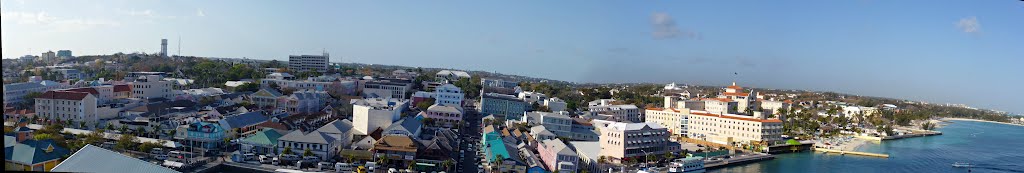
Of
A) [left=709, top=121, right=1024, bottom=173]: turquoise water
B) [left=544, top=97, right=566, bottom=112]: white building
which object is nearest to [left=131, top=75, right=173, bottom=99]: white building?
[left=544, top=97, right=566, bottom=112]: white building

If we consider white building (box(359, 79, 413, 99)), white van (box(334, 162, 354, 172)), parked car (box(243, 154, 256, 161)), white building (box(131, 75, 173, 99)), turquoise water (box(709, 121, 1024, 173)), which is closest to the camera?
white van (box(334, 162, 354, 172))

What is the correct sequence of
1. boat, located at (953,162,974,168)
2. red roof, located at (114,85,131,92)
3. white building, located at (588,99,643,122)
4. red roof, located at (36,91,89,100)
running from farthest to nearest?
1. white building, located at (588,99,643,122)
2. red roof, located at (114,85,131,92)
3. boat, located at (953,162,974,168)
4. red roof, located at (36,91,89,100)

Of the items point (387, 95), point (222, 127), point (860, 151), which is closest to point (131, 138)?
point (222, 127)

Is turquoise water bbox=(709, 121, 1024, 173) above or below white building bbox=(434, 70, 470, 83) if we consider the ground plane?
below

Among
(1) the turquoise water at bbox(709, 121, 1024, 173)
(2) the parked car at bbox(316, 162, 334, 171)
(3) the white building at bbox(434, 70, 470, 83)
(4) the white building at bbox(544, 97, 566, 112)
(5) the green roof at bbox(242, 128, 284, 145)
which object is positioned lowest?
(1) the turquoise water at bbox(709, 121, 1024, 173)

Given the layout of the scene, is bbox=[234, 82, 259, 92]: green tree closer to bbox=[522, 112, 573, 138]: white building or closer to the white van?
bbox=[522, 112, 573, 138]: white building

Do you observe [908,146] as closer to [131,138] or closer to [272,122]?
[272,122]

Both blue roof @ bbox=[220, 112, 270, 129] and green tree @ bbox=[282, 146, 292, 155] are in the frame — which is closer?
green tree @ bbox=[282, 146, 292, 155]
